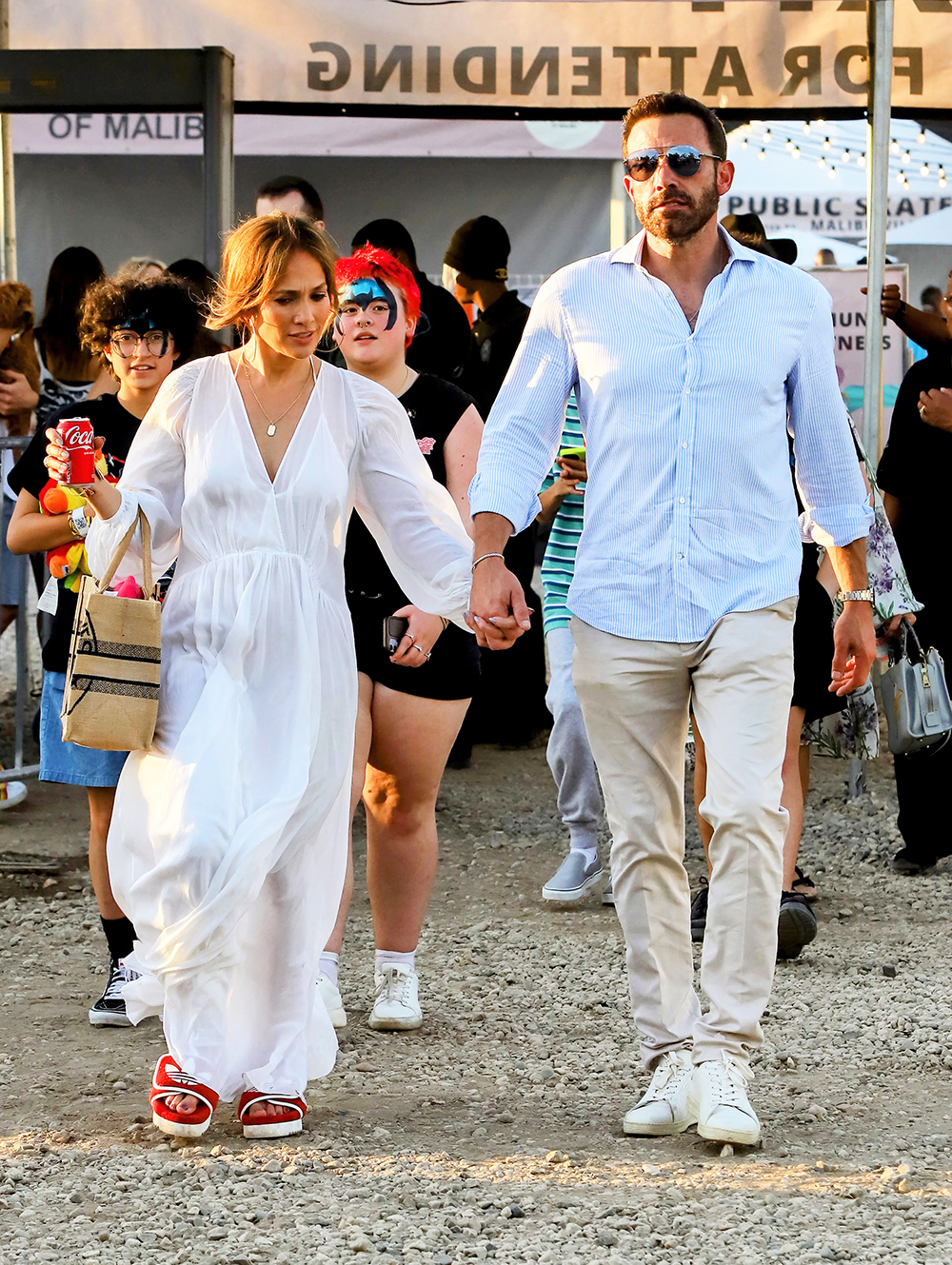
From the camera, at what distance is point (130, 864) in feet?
13.4

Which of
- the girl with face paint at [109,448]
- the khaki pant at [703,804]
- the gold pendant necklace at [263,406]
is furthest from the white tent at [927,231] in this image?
the khaki pant at [703,804]

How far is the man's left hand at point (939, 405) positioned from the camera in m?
7.07

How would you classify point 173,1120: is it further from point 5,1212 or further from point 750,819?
point 750,819

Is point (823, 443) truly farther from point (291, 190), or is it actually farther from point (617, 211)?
point (617, 211)

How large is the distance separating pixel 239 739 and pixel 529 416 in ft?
3.19

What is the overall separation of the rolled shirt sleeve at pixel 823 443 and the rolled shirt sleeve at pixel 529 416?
0.52m

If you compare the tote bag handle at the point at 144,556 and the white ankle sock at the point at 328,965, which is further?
the white ankle sock at the point at 328,965

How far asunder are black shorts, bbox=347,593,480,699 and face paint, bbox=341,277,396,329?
2.59 ft

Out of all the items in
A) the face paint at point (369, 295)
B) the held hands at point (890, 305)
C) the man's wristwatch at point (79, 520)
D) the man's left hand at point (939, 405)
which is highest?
the held hands at point (890, 305)

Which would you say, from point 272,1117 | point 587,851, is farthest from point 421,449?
point 587,851

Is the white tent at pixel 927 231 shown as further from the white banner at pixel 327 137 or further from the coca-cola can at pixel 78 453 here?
the coca-cola can at pixel 78 453

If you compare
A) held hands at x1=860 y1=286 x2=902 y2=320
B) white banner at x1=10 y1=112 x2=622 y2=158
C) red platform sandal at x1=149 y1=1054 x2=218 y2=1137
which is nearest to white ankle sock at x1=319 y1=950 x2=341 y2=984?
red platform sandal at x1=149 y1=1054 x2=218 y2=1137

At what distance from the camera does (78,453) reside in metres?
4.02

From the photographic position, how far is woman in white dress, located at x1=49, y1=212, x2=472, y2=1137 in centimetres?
397
